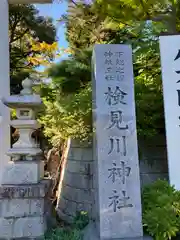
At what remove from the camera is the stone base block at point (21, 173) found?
4488mm

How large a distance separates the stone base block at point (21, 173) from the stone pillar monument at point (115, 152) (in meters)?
1.33

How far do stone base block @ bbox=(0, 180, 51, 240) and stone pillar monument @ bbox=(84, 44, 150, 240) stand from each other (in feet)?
3.47

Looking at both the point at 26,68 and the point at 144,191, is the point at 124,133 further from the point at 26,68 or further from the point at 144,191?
the point at 26,68

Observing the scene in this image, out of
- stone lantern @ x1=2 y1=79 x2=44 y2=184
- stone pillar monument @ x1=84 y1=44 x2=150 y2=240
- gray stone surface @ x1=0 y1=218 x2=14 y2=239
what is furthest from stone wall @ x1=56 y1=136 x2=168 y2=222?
stone pillar monument @ x1=84 y1=44 x2=150 y2=240

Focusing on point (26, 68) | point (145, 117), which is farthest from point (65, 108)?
point (26, 68)

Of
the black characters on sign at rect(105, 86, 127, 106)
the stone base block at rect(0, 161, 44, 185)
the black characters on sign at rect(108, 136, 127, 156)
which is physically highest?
the black characters on sign at rect(105, 86, 127, 106)

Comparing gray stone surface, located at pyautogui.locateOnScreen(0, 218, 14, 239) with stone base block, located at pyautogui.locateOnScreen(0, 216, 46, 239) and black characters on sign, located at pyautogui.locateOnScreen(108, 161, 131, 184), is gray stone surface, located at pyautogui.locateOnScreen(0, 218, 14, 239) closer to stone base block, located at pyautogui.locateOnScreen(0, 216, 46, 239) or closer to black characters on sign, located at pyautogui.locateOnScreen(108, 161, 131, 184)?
stone base block, located at pyautogui.locateOnScreen(0, 216, 46, 239)

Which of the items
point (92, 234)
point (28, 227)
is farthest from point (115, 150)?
point (28, 227)

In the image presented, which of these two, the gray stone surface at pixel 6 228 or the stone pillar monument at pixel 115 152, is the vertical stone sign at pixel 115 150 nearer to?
the stone pillar monument at pixel 115 152

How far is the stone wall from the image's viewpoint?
5406 millimetres

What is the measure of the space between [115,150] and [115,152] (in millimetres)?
24

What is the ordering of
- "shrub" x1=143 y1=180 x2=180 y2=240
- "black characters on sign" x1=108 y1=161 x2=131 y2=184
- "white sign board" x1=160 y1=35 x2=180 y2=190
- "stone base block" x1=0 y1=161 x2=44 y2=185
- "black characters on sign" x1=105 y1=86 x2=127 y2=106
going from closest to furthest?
"shrub" x1=143 y1=180 x2=180 y2=240 < "black characters on sign" x1=108 y1=161 x2=131 y2=184 < "black characters on sign" x1=105 y1=86 x2=127 y2=106 < "white sign board" x1=160 y1=35 x2=180 y2=190 < "stone base block" x1=0 y1=161 x2=44 y2=185

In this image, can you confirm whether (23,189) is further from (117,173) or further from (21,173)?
(117,173)

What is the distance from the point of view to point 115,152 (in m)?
3.54
